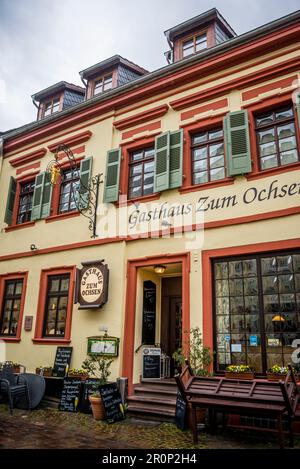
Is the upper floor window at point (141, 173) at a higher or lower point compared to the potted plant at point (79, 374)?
higher

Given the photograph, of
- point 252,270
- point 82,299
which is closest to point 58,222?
point 82,299

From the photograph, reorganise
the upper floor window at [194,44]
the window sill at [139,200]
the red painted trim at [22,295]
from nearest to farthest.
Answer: the window sill at [139,200] → the red painted trim at [22,295] → the upper floor window at [194,44]

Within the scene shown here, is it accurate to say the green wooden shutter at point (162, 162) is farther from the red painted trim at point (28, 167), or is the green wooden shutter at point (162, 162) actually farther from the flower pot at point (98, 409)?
the flower pot at point (98, 409)

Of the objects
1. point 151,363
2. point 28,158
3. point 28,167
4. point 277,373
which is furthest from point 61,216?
point 277,373

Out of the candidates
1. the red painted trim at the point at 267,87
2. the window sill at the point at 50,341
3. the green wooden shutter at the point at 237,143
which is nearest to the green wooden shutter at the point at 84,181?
the window sill at the point at 50,341

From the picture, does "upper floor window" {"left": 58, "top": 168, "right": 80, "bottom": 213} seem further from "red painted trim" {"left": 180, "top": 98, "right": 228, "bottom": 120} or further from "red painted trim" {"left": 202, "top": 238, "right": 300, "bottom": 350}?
"red painted trim" {"left": 202, "top": 238, "right": 300, "bottom": 350}

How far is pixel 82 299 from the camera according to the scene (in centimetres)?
899

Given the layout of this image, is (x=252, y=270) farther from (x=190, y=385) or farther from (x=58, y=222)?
(x=58, y=222)

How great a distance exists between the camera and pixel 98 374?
839 centimetres

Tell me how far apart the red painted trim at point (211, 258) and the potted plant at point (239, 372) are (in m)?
0.59

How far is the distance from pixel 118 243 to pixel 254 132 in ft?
13.6

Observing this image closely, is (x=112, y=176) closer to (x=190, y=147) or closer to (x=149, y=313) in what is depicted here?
(x=190, y=147)

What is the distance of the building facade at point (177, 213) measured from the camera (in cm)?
724

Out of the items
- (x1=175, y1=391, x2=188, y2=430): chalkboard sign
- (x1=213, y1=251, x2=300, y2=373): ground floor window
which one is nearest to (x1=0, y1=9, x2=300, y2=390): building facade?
(x1=213, y1=251, x2=300, y2=373): ground floor window
